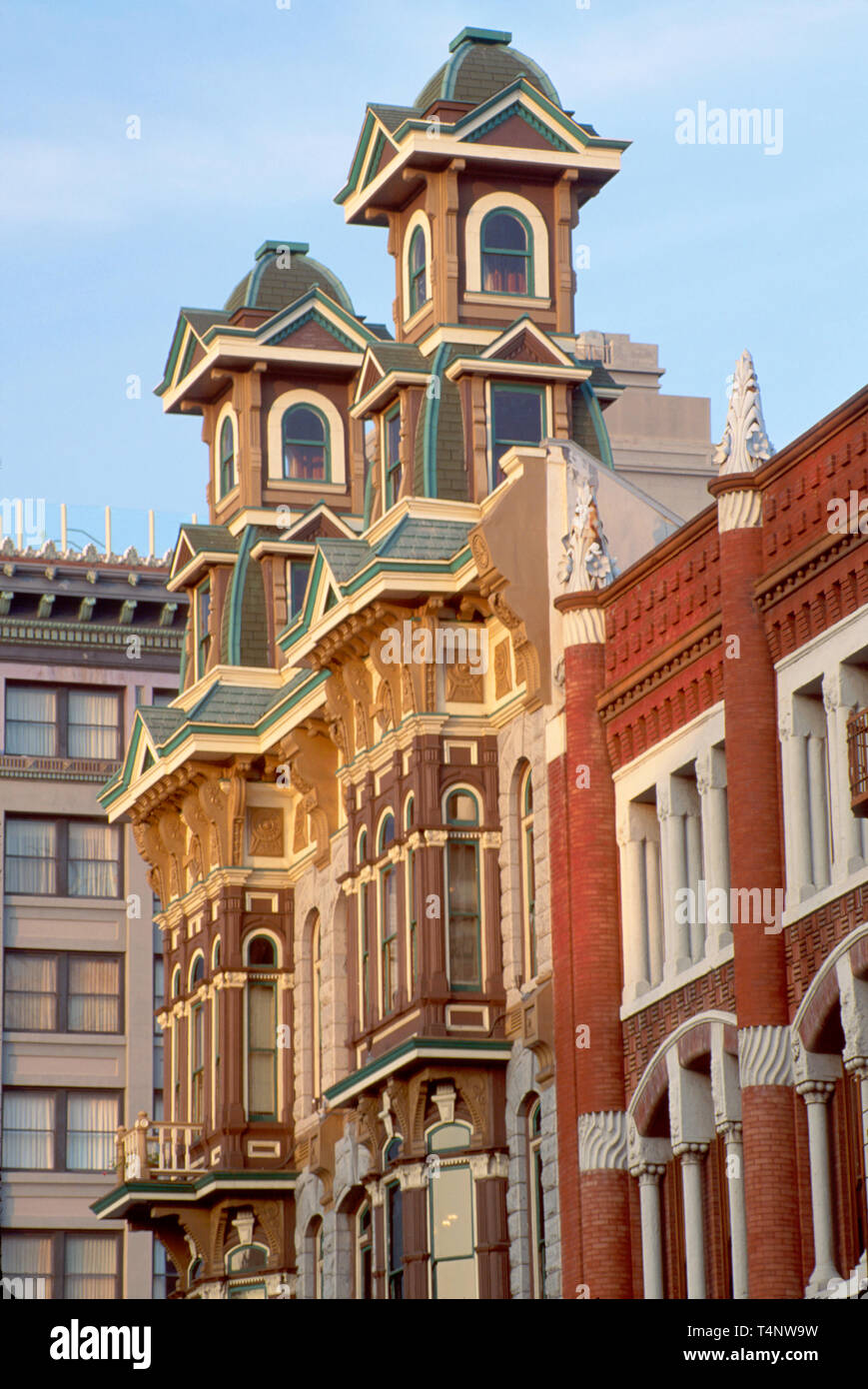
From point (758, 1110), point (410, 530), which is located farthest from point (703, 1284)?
point (410, 530)

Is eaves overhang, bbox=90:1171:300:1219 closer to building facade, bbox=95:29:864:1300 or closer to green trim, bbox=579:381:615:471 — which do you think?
building facade, bbox=95:29:864:1300

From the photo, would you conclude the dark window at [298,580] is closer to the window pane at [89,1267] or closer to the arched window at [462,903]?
the arched window at [462,903]

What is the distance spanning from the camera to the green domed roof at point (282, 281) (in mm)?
58031

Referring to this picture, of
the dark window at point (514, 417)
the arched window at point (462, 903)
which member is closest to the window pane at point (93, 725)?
the dark window at point (514, 417)

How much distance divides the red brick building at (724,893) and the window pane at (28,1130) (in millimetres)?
35525

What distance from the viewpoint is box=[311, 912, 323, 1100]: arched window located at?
173 ft

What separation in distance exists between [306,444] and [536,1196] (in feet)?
59.1

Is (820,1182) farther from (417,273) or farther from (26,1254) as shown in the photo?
(26,1254)

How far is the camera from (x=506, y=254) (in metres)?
50.3

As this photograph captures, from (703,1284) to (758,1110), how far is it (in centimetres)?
312

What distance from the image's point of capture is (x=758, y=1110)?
37.1 metres

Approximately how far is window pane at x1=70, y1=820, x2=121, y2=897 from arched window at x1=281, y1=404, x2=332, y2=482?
2312 centimetres

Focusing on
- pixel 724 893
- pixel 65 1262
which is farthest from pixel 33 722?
pixel 724 893
